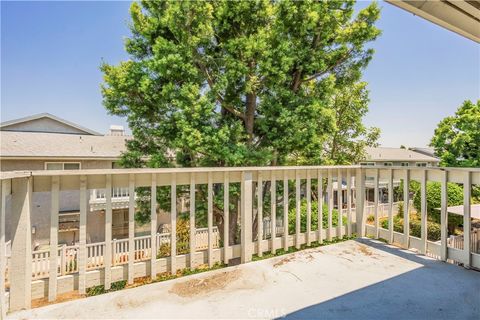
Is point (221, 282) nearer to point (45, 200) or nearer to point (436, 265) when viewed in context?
point (436, 265)

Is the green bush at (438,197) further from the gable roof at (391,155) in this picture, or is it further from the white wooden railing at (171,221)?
the white wooden railing at (171,221)

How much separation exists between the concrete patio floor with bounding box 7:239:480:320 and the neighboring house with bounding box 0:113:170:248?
756 cm

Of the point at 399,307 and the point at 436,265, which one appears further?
the point at 436,265

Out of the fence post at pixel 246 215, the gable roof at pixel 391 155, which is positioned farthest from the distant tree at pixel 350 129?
the gable roof at pixel 391 155

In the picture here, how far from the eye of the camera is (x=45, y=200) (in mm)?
9836

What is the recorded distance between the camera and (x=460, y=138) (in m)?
13.5

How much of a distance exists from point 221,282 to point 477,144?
16927 mm

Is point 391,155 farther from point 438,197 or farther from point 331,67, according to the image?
point 331,67

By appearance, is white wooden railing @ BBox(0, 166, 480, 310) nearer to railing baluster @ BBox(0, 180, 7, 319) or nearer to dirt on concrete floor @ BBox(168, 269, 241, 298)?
railing baluster @ BBox(0, 180, 7, 319)

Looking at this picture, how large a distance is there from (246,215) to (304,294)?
42.3 inches

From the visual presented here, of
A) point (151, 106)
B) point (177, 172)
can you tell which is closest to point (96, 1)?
point (151, 106)

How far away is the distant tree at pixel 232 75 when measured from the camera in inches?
207

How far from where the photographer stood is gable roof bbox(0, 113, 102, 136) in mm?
13152

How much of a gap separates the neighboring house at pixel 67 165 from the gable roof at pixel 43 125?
493mm
